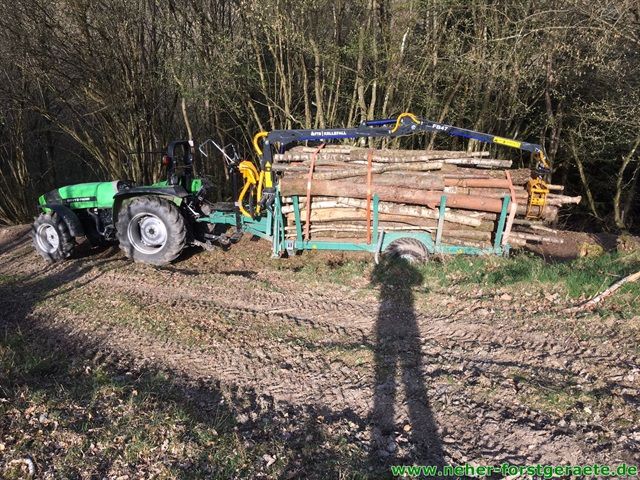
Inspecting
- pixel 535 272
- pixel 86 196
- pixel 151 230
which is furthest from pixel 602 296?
pixel 86 196

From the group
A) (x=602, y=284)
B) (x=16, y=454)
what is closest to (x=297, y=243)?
(x=602, y=284)

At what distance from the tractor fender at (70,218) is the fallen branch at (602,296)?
24.8 feet

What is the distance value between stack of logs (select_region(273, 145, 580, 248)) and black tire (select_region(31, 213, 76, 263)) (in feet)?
13.0

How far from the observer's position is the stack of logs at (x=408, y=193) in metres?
6.47

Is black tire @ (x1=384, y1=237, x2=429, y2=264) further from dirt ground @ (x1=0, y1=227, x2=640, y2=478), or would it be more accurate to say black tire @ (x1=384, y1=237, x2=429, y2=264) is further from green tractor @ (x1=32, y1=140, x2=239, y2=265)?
green tractor @ (x1=32, y1=140, x2=239, y2=265)

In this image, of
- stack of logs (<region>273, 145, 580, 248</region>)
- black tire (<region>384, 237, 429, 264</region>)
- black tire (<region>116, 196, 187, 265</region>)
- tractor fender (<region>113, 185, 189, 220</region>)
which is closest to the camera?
stack of logs (<region>273, 145, 580, 248</region>)

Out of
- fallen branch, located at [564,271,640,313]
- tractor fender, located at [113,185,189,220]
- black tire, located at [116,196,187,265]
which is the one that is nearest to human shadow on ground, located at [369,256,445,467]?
fallen branch, located at [564,271,640,313]

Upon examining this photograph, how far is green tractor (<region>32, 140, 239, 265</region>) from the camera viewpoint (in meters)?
7.45

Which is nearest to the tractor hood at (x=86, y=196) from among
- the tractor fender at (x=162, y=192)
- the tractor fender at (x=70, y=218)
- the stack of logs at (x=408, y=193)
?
the tractor fender at (x=70, y=218)

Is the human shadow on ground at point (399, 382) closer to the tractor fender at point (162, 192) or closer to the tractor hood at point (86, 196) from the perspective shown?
the tractor fender at point (162, 192)

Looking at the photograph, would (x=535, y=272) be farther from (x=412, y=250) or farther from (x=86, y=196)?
(x=86, y=196)

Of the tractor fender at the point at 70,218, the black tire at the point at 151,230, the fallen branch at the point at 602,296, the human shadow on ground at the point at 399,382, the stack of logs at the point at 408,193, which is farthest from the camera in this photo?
the tractor fender at the point at 70,218

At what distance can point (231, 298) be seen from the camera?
19.7 feet

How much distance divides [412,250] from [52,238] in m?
6.24
